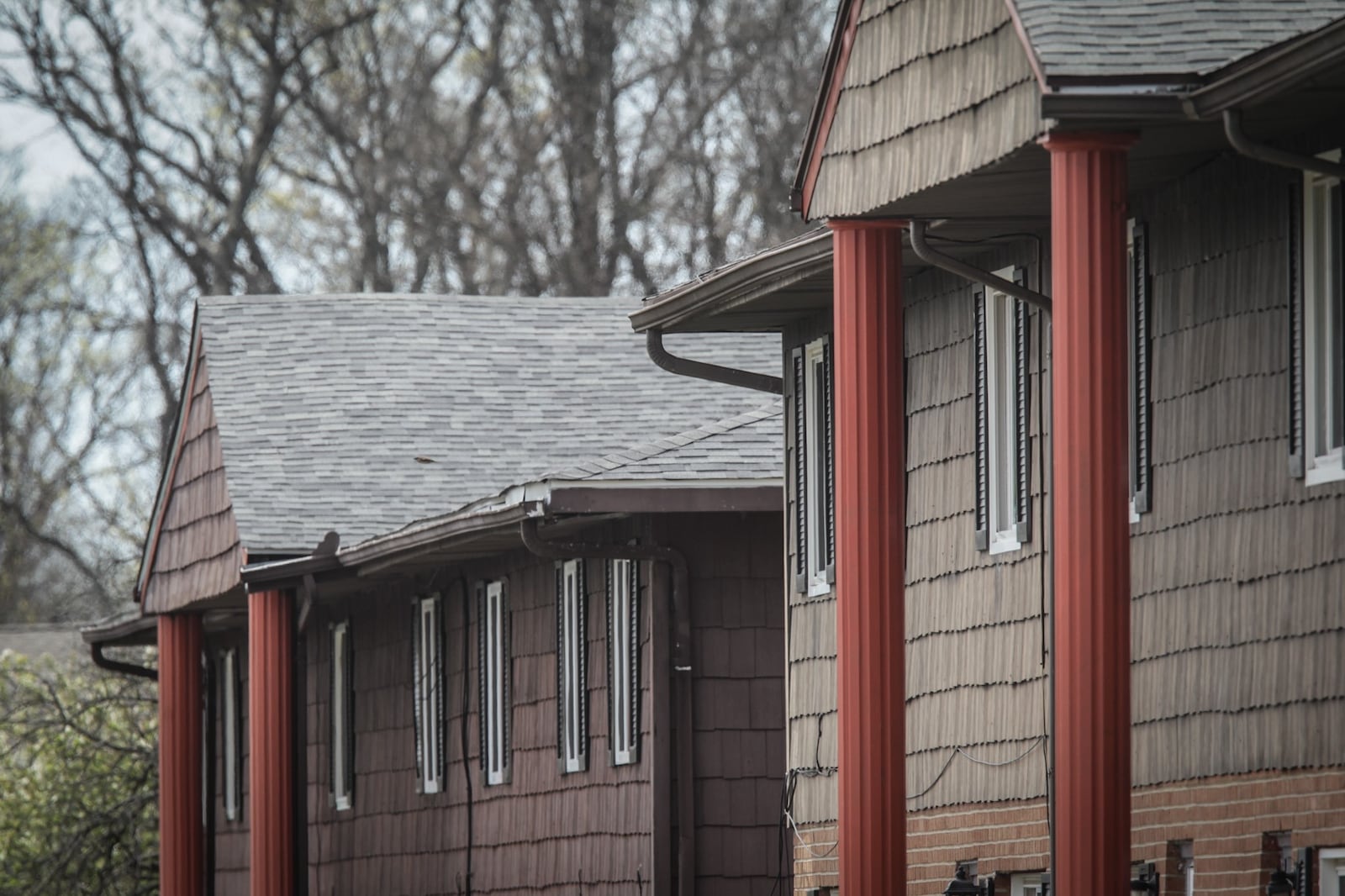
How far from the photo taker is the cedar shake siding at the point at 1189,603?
11.0m

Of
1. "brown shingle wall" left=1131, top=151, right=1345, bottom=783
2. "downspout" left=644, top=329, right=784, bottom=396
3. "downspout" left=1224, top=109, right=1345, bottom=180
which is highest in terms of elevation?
"downspout" left=1224, top=109, right=1345, bottom=180

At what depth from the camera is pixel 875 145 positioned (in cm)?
1261

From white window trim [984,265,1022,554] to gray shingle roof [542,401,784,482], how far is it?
3605 mm

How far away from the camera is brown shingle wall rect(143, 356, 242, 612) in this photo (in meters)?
23.5

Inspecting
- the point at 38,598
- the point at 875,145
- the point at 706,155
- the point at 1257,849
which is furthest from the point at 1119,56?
the point at 38,598

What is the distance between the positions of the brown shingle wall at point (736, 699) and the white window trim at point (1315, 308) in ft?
24.3

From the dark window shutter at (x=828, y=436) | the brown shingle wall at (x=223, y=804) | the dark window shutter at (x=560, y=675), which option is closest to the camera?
the dark window shutter at (x=828, y=436)

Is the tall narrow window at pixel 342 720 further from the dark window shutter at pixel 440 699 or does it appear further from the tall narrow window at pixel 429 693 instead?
the dark window shutter at pixel 440 699

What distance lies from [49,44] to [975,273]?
32.5 meters

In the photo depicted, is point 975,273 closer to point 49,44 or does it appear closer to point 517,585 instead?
point 517,585

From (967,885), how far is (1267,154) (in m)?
4.83

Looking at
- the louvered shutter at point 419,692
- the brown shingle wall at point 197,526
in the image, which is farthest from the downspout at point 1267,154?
the brown shingle wall at point 197,526

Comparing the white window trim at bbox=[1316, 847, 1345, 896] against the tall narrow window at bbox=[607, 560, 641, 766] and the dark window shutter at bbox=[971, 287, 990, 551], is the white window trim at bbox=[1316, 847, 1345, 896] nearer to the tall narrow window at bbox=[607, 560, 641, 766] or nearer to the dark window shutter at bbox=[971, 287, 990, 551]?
the dark window shutter at bbox=[971, 287, 990, 551]

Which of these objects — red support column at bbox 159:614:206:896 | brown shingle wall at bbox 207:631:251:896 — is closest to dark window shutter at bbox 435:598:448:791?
red support column at bbox 159:614:206:896
